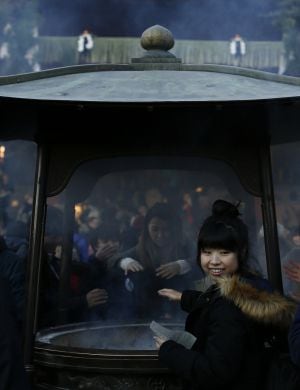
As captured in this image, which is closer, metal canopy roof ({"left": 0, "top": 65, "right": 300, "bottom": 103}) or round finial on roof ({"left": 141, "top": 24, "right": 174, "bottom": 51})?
metal canopy roof ({"left": 0, "top": 65, "right": 300, "bottom": 103})

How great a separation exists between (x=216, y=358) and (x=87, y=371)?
2.57 feet

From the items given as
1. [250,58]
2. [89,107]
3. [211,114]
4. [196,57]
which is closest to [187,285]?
[211,114]

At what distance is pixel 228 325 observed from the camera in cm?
175

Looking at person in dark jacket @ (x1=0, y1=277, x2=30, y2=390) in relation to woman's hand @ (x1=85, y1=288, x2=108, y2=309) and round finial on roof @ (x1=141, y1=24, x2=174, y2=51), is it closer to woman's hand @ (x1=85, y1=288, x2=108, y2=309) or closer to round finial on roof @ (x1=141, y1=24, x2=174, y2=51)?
woman's hand @ (x1=85, y1=288, x2=108, y2=309)

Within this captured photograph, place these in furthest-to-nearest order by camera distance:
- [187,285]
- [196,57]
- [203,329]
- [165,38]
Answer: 1. [196,57]
2. [187,285]
3. [165,38]
4. [203,329]

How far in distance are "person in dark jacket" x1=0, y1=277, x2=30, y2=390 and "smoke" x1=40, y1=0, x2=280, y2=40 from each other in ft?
30.0

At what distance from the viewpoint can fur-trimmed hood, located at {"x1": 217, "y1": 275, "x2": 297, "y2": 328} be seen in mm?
1798

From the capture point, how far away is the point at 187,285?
3400 millimetres

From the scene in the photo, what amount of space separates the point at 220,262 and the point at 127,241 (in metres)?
1.62

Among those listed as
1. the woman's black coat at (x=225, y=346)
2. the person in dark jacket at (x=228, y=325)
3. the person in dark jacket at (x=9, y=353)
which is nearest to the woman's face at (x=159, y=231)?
the person in dark jacket at (x=228, y=325)

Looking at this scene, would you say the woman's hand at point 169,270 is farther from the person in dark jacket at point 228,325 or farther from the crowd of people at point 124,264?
the person in dark jacket at point 228,325

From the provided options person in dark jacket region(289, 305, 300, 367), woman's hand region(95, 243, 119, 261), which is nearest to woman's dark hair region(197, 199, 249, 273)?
person in dark jacket region(289, 305, 300, 367)

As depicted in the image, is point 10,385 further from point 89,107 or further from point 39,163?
point 39,163

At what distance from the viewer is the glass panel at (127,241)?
3238mm
